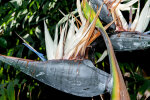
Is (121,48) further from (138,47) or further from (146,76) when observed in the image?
(146,76)

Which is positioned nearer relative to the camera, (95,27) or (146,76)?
(95,27)

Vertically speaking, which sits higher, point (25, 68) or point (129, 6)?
point (129, 6)

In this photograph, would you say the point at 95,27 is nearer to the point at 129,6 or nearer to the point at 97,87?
the point at 97,87

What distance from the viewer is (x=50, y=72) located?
0.32 m

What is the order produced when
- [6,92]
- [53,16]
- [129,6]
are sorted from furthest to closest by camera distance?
[53,16] → [6,92] → [129,6]

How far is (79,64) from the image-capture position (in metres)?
0.32

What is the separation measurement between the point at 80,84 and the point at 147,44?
0.20m

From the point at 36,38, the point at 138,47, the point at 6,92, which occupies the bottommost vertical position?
the point at 6,92

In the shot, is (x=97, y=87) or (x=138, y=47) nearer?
(x=97, y=87)

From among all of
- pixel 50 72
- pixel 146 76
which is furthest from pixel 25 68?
pixel 146 76

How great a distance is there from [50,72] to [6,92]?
0.53 meters

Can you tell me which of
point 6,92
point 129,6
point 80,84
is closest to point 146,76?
point 129,6

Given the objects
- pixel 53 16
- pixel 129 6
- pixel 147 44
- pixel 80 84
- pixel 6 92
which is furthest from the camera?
pixel 53 16

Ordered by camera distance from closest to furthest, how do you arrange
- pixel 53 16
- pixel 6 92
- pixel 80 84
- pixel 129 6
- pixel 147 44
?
pixel 80 84, pixel 147 44, pixel 129 6, pixel 6 92, pixel 53 16
